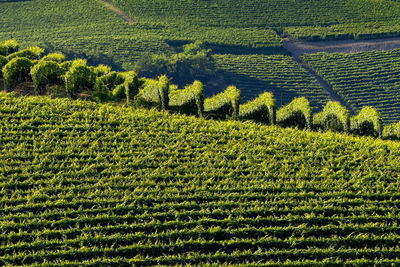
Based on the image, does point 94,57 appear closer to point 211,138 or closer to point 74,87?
point 74,87

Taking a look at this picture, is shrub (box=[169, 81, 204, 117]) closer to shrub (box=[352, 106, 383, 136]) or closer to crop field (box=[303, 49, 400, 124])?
shrub (box=[352, 106, 383, 136])

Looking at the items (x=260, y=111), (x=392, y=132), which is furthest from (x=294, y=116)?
(x=392, y=132)

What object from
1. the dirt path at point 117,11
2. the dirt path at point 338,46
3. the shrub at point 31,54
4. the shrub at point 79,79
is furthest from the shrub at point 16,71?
the dirt path at point 117,11

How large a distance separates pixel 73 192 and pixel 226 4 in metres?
89.3

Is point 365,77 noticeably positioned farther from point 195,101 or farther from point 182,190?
point 182,190

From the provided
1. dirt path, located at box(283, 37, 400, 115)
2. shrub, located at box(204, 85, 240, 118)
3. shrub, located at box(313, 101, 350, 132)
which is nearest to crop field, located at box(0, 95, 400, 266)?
shrub, located at box(204, 85, 240, 118)

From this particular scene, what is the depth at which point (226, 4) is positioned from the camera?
104562 millimetres

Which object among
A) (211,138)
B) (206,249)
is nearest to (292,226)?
(206,249)

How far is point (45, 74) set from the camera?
33406 mm

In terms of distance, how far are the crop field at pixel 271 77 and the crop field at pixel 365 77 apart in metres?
3.60

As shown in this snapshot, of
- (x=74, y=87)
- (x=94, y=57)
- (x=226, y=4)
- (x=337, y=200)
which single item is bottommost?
(x=337, y=200)

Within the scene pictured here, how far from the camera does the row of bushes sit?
33.0m

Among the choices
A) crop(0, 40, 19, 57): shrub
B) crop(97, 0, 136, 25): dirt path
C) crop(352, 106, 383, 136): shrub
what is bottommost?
crop(352, 106, 383, 136): shrub

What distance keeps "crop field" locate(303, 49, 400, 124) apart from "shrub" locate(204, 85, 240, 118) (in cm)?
4340
